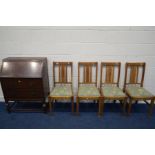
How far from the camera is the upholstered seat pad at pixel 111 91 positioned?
2.51 m

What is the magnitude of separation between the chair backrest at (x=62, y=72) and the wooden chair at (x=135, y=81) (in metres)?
1.04

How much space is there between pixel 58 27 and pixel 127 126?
6.59 feet

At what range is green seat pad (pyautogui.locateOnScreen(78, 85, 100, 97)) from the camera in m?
2.52

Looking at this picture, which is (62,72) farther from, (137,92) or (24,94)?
(137,92)

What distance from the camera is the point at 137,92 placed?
8.50ft

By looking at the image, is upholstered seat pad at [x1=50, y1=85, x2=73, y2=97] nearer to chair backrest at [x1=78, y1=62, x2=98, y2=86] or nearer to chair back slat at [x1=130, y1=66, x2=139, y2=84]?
chair backrest at [x1=78, y1=62, x2=98, y2=86]

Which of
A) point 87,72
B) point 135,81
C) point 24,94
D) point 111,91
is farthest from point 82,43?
point 24,94

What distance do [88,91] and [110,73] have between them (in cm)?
55

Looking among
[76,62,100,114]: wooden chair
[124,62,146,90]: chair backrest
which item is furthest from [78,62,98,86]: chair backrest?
[124,62,146,90]: chair backrest

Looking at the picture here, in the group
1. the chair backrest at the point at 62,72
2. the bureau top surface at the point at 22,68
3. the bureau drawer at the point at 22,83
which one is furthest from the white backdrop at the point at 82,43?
the bureau drawer at the point at 22,83

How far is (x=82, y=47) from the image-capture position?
2732 mm

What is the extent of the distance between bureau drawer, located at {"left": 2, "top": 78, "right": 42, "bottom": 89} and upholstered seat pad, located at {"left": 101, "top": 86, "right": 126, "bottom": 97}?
110 centimetres

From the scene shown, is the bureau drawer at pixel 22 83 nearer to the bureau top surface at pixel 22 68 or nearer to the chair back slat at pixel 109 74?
the bureau top surface at pixel 22 68

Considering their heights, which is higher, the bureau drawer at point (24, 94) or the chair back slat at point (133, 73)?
the chair back slat at point (133, 73)
